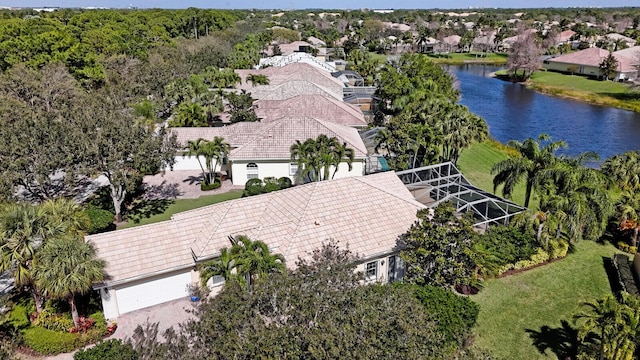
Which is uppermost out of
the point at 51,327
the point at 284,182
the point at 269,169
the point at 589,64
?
the point at 589,64

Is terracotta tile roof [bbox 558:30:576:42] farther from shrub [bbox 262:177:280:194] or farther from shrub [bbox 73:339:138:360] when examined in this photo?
shrub [bbox 73:339:138:360]

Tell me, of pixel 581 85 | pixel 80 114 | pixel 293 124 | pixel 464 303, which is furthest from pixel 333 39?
pixel 464 303

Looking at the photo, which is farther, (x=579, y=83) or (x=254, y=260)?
(x=579, y=83)

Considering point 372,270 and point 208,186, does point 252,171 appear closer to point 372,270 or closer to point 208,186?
point 208,186

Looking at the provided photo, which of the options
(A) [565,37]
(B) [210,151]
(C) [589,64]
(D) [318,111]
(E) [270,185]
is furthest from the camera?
(A) [565,37]

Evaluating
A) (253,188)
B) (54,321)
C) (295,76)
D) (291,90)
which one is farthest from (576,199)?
(295,76)

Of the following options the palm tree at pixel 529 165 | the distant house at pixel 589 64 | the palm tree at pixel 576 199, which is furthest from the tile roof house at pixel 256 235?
the distant house at pixel 589 64
